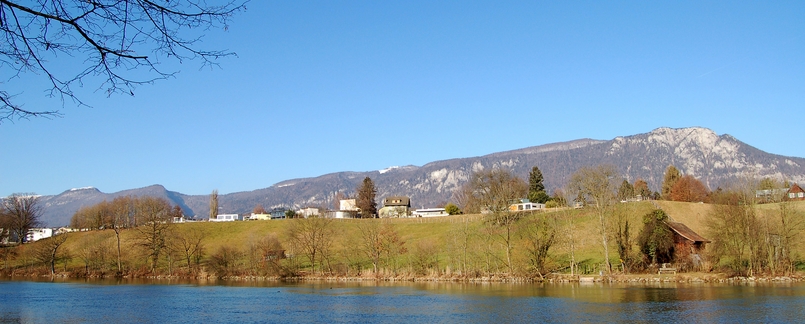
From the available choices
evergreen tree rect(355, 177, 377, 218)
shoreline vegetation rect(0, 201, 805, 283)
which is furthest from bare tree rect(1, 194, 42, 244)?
evergreen tree rect(355, 177, 377, 218)

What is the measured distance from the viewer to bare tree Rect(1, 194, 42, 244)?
95125 millimetres

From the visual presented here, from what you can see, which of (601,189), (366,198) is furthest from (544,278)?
(366,198)

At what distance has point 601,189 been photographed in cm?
5272

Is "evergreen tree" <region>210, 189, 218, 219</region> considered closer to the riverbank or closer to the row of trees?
the riverbank

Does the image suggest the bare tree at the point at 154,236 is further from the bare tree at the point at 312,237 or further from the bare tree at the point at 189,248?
the bare tree at the point at 312,237

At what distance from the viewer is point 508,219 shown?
196 feet

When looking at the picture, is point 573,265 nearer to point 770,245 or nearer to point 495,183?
point 770,245

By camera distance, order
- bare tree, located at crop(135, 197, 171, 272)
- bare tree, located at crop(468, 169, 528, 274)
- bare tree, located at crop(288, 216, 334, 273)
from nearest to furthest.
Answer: bare tree, located at crop(468, 169, 528, 274) → bare tree, located at crop(288, 216, 334, 273) → bare tree, located at crop(135, 197, 171, 272)

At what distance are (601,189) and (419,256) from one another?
1744 centimetres

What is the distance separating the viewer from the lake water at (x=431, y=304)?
27500 mm

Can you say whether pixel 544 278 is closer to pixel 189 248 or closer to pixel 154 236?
pixel 189 248

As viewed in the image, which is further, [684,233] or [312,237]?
[312,237]

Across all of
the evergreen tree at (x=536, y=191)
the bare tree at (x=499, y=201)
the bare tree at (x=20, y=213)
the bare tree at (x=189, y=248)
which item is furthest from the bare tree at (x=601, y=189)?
the bare tree at (x=20, y=213)

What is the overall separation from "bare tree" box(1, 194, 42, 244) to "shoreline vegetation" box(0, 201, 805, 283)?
12.3 m
